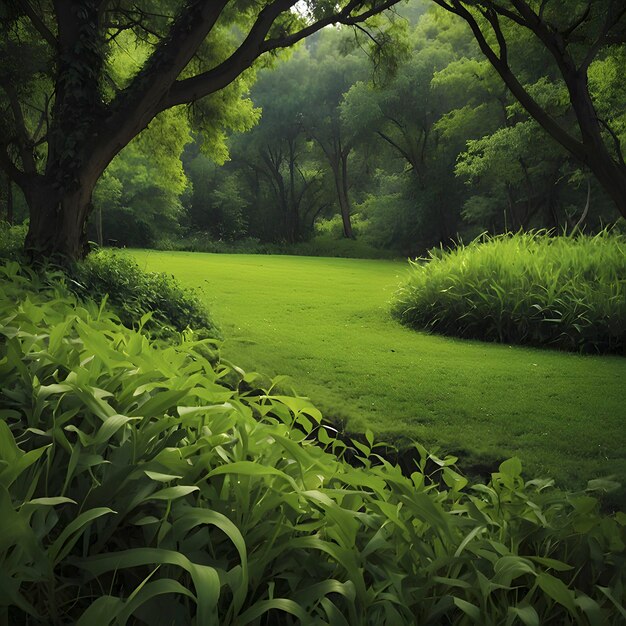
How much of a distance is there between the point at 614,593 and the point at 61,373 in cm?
177

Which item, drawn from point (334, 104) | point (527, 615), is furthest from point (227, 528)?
point (334, 104)

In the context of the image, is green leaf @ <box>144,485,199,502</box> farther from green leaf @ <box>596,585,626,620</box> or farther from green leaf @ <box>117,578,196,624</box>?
green leaf @ <box>596,585,626,620</box>

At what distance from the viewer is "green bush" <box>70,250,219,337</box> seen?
5.55 m

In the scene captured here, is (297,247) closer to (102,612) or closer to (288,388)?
(288,388)

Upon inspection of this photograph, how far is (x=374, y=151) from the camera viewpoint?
34312 millimetres

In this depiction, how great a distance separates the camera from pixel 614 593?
147 centimetres

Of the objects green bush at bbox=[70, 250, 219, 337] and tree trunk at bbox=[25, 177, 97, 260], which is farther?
tree trunk at bbox=[25, 177, 97, 260]

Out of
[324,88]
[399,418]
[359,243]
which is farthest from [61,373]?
[324,88]

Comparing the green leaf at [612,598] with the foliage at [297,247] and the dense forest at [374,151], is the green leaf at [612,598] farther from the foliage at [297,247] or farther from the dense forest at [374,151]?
the foliage at [297,247]

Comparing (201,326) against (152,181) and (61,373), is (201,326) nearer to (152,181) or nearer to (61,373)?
(61,373)

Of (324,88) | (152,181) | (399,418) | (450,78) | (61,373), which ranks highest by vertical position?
(324,88)

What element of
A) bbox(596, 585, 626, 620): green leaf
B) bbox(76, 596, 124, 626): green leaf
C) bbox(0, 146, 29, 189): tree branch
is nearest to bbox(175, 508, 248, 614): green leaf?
bbox(76, 596, 124, 626): green leaf

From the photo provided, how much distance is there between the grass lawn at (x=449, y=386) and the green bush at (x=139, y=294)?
492 mm

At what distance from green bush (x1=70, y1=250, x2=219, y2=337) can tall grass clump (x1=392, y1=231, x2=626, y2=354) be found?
9.95 feet
